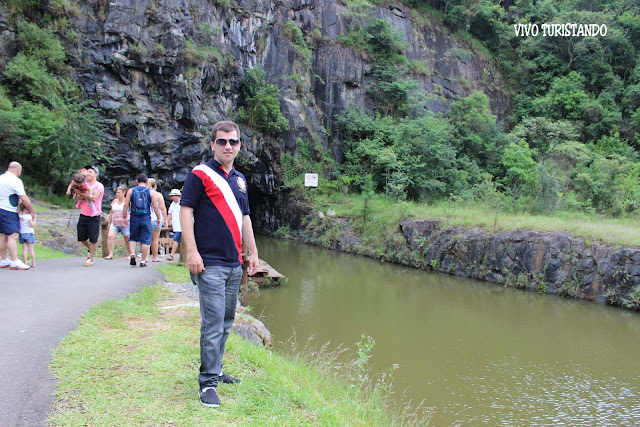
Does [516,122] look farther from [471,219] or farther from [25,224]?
[25,224]

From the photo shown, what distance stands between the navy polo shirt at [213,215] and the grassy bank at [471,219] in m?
14.2

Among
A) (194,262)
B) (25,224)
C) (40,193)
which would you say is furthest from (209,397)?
(40,193)

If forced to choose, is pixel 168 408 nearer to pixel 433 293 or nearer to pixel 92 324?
pixel 92 324

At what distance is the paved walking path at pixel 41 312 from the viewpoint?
2.87 meters

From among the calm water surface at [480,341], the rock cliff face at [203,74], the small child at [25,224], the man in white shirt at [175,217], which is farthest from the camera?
the rock cliff face at [203,74]

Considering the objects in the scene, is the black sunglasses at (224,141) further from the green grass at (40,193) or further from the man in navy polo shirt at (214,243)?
the green grass at (40,193)

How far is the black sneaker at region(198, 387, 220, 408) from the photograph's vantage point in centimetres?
299

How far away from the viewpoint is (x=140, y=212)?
8.42 metres

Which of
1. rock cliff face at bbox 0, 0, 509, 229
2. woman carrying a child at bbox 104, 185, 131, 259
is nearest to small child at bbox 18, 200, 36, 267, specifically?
woman carrying a child at bbox 104, 185, 131, 259

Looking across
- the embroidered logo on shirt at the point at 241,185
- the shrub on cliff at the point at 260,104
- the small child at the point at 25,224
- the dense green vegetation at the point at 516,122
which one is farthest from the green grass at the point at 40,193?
the embroidered logo on shirt at the point at 241,185

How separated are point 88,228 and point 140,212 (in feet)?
3.16

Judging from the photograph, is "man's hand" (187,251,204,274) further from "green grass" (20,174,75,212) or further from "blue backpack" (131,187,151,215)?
"green grass" (20,174,75,212)

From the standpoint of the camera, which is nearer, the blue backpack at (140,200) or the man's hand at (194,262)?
the man's hand at (194,262)

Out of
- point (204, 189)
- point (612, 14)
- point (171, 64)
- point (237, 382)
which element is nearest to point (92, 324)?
point (237, 382)
